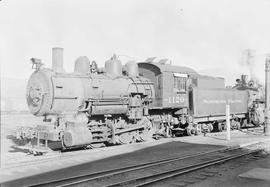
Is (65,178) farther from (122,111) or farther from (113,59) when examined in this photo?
(113,59)

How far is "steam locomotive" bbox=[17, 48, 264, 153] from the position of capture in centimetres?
1159

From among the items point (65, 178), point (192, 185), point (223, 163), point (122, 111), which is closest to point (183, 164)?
point (223, 163)

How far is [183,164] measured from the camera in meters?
9.40

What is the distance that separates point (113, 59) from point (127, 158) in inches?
194

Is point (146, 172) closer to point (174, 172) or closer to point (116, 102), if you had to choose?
point (174, 172)

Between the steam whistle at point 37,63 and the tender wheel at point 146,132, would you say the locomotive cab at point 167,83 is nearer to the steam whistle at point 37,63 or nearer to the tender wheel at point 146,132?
the tender wheel at point 146,132

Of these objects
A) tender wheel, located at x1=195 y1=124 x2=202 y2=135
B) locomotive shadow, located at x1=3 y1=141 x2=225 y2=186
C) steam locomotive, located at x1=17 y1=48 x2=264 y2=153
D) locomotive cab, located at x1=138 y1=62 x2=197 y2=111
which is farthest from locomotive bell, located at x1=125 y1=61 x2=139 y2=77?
tender wheel, located at x1=195 y1=124 x2=202 y2=135

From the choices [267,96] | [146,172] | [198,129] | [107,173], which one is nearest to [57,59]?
[107,173]

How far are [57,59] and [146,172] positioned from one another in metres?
5.78

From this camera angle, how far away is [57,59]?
1218 centimetres

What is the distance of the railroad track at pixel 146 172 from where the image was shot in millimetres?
7121

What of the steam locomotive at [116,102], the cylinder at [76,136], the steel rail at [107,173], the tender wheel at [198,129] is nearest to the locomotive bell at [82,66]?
the steam locomotive at [116,102]

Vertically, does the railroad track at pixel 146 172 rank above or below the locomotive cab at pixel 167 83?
below

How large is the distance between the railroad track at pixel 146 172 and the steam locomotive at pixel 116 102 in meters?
3.01
